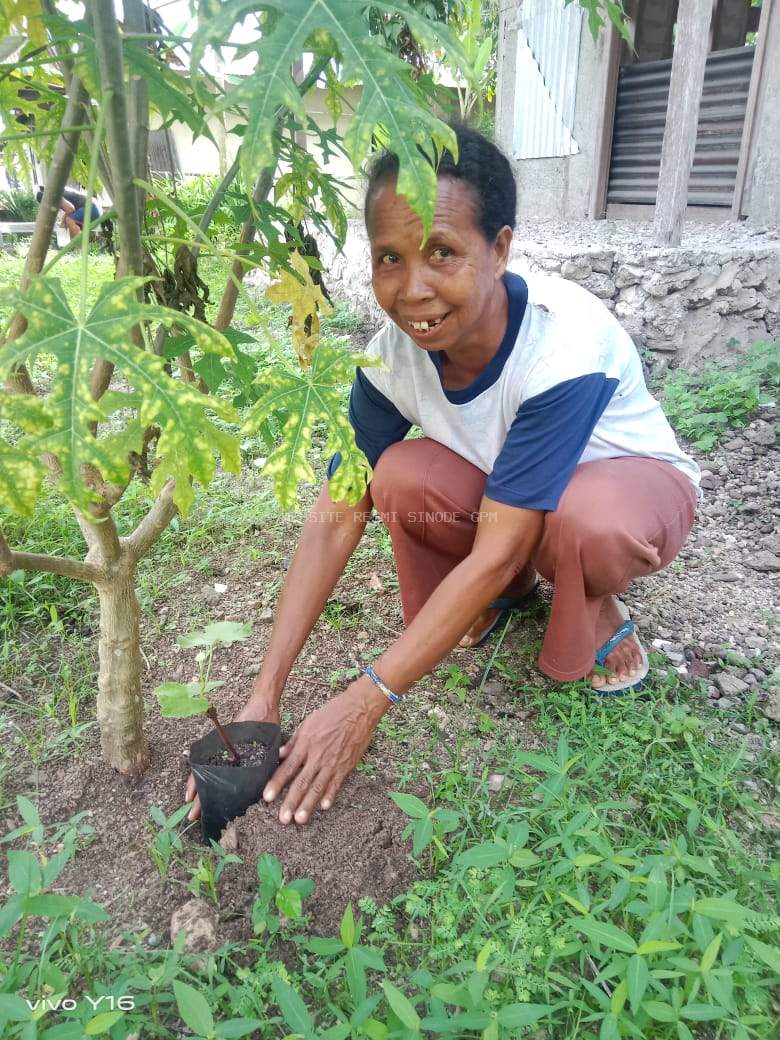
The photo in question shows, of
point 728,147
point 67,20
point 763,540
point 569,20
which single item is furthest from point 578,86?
point 67,20

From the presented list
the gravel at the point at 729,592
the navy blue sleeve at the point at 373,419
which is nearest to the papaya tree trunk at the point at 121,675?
the navy blue sleeve at the point at 373,419

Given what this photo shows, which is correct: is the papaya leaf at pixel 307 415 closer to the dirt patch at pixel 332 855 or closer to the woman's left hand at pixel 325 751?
the woman's left hand at pixel 325 751

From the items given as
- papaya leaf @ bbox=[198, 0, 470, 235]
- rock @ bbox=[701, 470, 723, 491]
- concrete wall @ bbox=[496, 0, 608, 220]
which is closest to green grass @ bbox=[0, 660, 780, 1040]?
papaya leaf @ bbox=[198, 0, 470, 235]

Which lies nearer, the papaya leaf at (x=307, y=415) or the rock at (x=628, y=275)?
the papaya leaf at (x=307, y=415)

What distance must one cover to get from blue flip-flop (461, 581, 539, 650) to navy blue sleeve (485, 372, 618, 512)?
0.63 metres

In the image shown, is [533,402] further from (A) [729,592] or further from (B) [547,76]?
(B) [547,76]

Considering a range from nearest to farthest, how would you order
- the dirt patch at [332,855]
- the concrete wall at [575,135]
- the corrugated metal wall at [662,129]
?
the dirt patch at [332,855] < the corrugated metal wall at [662,129] < the concrete wall at [575,135]

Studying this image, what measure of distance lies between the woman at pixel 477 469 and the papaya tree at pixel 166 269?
0.78ft

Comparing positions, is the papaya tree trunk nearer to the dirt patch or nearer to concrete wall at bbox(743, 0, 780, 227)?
the dirt patch

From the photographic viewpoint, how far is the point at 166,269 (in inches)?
51.1

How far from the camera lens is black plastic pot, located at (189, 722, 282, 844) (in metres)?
1.37

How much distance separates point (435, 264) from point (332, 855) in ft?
3.73

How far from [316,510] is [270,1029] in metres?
1.06

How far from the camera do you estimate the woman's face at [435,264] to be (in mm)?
1369
